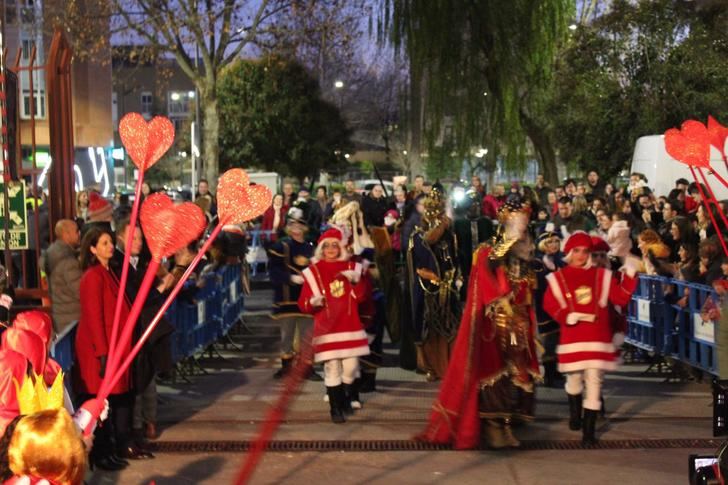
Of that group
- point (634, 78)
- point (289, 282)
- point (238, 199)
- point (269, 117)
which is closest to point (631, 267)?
point (289, 282)

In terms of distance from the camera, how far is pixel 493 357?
324 inches

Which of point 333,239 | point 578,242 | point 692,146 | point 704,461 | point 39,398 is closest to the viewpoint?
point 39,398

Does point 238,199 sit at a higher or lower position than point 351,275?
higher

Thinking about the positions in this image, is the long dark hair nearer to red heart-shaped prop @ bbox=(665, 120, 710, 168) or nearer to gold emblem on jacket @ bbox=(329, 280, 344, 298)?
gold emblem on jacket @ bbox=(329, 280, 344, 298)

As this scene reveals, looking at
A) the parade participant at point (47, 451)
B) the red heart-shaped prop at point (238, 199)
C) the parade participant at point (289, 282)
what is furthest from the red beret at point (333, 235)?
the parade participant at point (47, 451)

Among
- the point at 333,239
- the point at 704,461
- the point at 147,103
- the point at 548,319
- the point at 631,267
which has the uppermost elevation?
the point at 147,103

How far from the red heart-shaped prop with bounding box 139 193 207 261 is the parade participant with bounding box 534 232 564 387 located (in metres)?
6.51

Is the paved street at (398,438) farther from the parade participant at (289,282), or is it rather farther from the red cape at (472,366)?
the parade participant at (289,282)

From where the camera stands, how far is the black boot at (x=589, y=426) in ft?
27.1

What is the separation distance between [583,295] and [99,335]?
348 centimetres

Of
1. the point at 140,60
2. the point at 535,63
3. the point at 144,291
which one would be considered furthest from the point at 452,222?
the point at 140,60

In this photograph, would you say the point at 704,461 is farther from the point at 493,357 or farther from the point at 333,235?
the point at 333,235

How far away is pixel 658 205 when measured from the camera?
53.6 ft

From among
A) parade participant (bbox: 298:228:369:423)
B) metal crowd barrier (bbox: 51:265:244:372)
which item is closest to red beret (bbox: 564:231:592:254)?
parade participant (bbox: 298:228:369:423)
